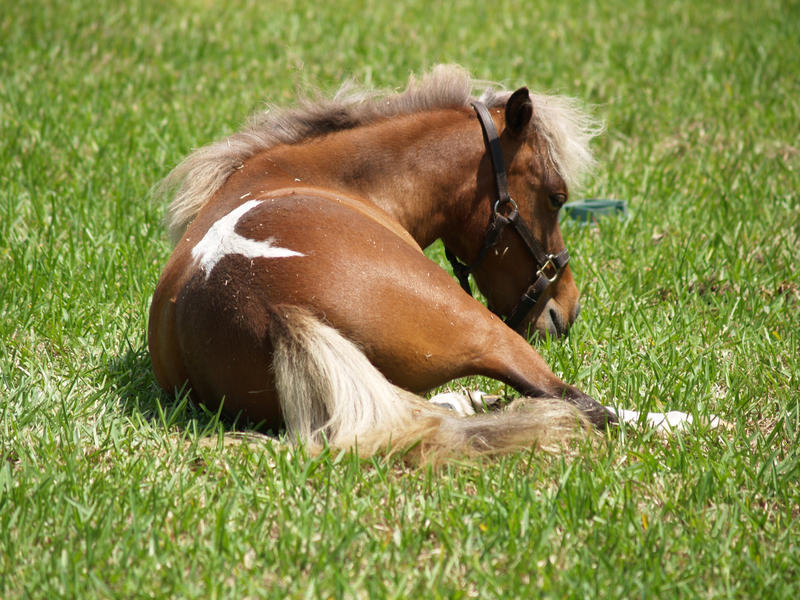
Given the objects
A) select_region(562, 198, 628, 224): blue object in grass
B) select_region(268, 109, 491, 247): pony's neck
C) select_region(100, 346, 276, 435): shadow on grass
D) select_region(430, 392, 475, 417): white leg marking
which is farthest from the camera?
select_region(562, 198, 628, 224): blue object in grass

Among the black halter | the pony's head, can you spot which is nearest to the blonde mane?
the pony's head

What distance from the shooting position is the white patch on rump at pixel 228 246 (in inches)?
114

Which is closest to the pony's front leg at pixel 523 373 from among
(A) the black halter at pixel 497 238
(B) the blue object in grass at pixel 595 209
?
(A) the black halter at pixel 497 238

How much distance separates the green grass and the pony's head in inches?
9.0

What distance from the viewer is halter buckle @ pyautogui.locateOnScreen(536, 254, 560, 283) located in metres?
3.76

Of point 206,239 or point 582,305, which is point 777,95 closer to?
point 582,305

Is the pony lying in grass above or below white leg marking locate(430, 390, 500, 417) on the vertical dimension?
above

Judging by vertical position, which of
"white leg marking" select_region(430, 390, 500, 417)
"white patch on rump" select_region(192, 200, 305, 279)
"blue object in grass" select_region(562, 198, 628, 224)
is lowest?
"white leg marking" select_region(430, 390, 500, 417)

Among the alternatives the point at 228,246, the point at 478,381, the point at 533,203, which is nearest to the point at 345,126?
the point at 533,203

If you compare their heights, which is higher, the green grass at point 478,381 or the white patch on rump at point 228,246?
the white patch on rump at point 228,246

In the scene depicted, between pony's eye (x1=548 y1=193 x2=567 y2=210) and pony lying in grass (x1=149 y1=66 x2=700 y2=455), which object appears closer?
pony lying in grass (x1=149 y1=66 x2=700 y2=455)

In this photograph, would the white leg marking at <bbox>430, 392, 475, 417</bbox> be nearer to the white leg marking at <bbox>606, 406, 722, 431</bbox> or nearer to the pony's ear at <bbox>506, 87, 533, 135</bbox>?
the white leg marking at <bbox>606, 406, 722, 431</bbox>

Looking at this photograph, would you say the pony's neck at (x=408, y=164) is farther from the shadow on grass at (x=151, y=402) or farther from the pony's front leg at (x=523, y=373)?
the shadow on grass at (x=151, y=402)

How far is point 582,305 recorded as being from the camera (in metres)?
4.43
